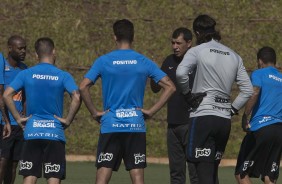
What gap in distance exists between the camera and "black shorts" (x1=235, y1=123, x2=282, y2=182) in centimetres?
1316

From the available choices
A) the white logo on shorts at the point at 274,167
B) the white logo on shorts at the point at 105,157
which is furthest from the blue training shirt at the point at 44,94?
the white logo on shorts at the point at 274,167

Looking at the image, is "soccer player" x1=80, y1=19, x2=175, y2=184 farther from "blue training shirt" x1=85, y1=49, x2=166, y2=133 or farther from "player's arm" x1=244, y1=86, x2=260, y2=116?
"player's arm" x1=244, y1=86, x2=260, y2=116

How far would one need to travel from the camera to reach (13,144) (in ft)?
46.8

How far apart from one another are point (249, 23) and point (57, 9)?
18.6ft

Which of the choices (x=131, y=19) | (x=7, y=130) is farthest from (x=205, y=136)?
(x=131, y=19)

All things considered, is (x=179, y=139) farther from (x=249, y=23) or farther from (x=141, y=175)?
Answer: (x=249, y=23)

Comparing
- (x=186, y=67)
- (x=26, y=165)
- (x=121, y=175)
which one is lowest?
(x=121, y=175)

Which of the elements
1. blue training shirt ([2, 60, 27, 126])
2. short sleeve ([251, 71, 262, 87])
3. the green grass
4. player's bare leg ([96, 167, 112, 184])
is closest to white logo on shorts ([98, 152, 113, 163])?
player's bare leg ([96, 167, 112, 184])

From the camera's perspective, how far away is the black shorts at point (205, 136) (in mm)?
10805

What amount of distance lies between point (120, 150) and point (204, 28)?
164 centimetres

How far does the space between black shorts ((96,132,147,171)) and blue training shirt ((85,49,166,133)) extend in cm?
8

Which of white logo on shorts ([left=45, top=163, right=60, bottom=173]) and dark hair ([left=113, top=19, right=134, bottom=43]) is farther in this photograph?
white logo on shorts ([left=45, top=163, right=60, bottom=173])

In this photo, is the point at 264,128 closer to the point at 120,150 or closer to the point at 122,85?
the point at 120,150

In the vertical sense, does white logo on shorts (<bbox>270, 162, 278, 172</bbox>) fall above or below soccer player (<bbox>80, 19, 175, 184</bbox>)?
below
